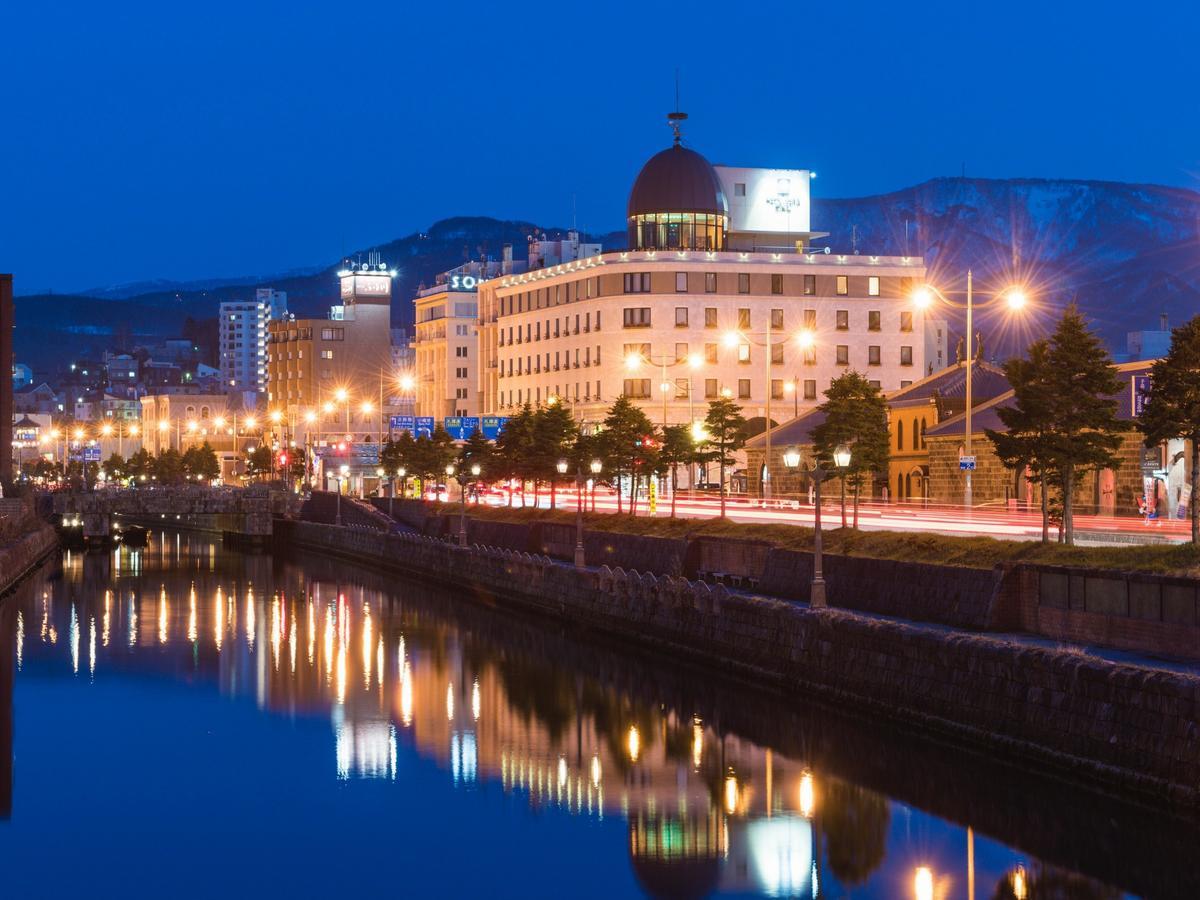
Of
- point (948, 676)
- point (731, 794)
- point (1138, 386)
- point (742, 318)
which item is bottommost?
point (731, 794)

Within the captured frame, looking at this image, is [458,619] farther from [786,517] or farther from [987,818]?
[987,818]

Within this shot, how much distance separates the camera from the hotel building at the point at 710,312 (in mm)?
148625

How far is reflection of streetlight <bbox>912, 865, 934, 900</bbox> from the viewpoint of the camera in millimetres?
30141

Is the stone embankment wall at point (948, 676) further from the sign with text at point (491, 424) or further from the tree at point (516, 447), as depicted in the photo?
the sign with text at point (491, 424)

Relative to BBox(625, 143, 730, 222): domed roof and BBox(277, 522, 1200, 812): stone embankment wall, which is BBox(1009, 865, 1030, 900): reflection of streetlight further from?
BBox(625, 143, 730, 222): domed roof

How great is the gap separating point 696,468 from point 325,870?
355ft

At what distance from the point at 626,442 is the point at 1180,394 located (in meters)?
48.9

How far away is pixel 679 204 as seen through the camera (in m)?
152

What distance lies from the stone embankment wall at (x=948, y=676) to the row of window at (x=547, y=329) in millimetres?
87662

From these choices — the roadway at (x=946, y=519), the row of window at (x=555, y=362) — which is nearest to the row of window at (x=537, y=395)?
the row of window at (x=555, y=362)

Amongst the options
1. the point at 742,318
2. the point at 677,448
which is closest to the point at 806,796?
the point at 677,448

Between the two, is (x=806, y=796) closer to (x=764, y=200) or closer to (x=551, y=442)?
(x=551, y=442)

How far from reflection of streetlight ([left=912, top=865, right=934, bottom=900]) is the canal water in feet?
0.21

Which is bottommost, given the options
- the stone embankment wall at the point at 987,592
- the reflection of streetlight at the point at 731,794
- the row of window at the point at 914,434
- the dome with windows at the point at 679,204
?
the reflection of streetlight at the point at 731,794
